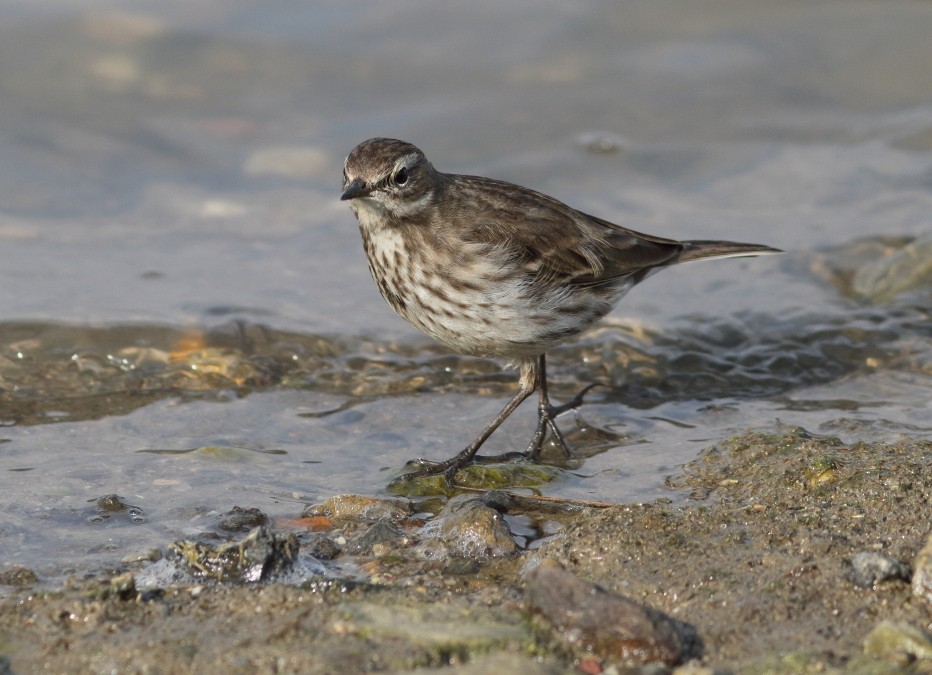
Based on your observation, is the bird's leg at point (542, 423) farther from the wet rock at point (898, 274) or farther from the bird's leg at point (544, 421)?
the wet rock at point (898, 274)

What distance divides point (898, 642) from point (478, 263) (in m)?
3.45

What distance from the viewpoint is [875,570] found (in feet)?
14.5

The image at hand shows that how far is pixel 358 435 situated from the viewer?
7.19m

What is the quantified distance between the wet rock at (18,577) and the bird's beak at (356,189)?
259 centimetres

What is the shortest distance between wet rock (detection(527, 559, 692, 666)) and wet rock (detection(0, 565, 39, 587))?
2.07 m

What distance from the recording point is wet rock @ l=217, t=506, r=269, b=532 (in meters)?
5.52

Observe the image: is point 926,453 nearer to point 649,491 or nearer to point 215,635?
point 649,491

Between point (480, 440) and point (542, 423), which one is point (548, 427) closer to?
point (542, 423)

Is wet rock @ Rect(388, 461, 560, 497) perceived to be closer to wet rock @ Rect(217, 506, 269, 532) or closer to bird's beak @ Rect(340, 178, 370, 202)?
wet rock @ Rect(217, 506, 269, 532)

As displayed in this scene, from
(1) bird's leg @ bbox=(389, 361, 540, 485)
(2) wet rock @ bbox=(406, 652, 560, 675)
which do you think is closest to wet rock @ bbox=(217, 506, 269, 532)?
(1) bird's leg @ bbox=(389, 361, 540, 485)

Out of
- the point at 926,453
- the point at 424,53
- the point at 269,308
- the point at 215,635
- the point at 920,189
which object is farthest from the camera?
the point at 424,53

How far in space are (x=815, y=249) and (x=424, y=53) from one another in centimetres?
531

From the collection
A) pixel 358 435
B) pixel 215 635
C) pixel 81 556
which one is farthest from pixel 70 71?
pixel 215 635

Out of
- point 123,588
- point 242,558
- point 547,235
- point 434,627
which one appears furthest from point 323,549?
point 547,235
